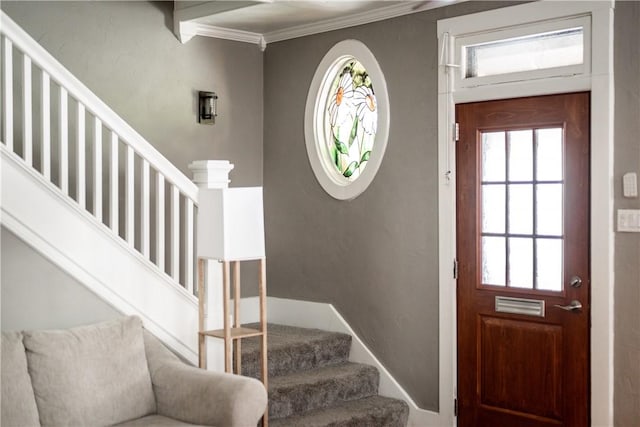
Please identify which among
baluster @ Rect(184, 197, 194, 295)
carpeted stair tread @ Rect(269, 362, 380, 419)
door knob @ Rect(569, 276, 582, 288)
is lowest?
carpeted stair tread @ Rect(269, 362, 380, 419)

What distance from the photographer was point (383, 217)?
5.32 m

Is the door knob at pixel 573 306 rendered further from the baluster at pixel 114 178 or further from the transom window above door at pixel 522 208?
the baluster at pixel 114 178

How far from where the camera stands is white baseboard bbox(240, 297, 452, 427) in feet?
16.8

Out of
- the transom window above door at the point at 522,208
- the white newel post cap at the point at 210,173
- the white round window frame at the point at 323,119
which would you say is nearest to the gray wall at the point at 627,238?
the transom window above door at the point at 522,208

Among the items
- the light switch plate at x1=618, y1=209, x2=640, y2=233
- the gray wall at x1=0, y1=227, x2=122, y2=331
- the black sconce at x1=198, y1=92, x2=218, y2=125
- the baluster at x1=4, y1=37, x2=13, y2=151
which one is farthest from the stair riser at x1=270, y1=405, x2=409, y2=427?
the black sconce at x1=198, y1=92, x2=218, y2=125

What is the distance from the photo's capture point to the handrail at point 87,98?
3926 millimetres

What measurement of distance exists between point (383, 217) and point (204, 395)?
1.97 m

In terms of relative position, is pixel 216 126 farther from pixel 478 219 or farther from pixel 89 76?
pixel 478 219

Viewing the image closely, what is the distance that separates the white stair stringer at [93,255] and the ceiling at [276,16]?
1.87 m

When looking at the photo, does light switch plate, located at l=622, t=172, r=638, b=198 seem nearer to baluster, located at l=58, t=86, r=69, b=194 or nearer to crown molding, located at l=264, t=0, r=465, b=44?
crown molding, located at l=264, t=0, r=465, b=44

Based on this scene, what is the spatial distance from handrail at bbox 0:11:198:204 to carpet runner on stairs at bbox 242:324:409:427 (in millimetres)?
1293

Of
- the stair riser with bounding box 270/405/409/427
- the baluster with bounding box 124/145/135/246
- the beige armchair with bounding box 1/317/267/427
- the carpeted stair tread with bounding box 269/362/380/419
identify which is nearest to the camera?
the beige armchair with bounding box 1/317/267/427

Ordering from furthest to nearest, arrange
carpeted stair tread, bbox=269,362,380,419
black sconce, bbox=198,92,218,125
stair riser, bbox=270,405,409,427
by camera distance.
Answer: black sconce, bbox=198,92,218,125, carpeted stair tread, bbox=269,362,380,419, stair riser, bbox=270,405,409,427

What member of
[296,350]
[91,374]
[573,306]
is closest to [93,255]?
[91,374]
